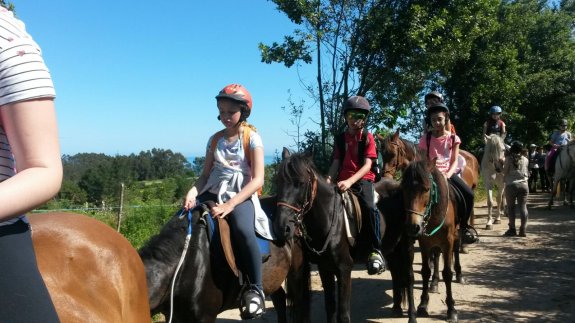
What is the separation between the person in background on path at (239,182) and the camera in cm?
337

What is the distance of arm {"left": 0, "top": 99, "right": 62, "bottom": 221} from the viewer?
40.2 inches

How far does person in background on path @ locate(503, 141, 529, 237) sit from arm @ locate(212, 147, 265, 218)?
7.75 meters


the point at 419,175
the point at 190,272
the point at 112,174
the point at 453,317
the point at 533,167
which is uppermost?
the point at 112,174

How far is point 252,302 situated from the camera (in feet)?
10.7

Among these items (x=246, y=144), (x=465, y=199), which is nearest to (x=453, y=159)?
(x=465, y=199)

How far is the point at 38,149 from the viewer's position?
1.07 metres

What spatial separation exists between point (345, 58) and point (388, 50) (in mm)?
1119

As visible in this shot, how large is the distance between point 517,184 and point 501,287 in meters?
3.72

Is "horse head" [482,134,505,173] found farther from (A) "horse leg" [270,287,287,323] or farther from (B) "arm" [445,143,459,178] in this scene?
(A) "horse leg" [270,287,287,323]

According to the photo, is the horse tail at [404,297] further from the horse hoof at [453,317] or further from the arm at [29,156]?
the arm at [29,156]

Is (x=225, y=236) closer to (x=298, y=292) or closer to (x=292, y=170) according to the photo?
(x=292, y=170)

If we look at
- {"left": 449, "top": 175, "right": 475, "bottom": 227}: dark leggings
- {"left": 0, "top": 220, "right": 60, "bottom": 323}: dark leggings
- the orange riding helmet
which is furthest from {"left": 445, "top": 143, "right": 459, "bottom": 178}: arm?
{"left": 0, "top": 220, "right": 60, "bottom": 323}: dark leggings

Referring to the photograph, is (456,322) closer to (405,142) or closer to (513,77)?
(405,142)

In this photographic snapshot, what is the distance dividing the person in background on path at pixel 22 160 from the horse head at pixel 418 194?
4.28 meters
